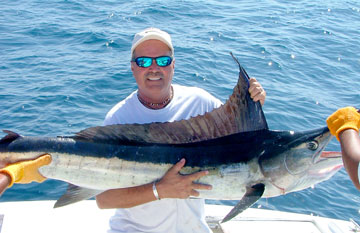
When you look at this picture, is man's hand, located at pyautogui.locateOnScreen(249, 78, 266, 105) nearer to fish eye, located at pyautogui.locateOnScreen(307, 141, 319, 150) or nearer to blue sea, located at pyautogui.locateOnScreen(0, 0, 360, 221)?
fish eye, located at pyautogui.locateOnScreen(307, 141, 319, 150)

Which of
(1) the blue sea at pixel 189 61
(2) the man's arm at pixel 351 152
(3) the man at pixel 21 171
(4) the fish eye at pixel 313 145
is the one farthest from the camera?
(1) the blue sea at pixel 189 61

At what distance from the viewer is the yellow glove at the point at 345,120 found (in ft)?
6.88

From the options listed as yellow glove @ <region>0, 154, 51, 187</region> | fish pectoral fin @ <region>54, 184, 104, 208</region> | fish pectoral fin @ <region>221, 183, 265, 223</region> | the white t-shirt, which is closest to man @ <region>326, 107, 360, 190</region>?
fish pectoral fin @ <region>221, 183, 265, 223</region>

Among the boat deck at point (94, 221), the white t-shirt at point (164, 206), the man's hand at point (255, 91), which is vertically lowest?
the boat deck at point (94, 221)

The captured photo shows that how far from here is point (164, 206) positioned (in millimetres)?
3066

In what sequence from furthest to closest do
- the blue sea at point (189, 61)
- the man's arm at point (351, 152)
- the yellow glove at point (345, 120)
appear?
the blue sea at point (189, 61) < the yellow glove at point (345, 120) < the man's arm at point (351, 152)

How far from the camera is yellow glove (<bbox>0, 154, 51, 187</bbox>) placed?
8.19ft

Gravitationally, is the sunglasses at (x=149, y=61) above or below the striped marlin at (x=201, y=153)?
above

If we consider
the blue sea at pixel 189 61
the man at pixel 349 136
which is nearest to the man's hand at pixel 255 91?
the man at pixel 349 136

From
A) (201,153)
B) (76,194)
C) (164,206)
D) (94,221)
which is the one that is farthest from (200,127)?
(94,221)

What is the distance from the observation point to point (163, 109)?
10.5 feet

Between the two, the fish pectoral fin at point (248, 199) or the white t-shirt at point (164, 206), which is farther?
the white t-shirt at point (164, 206)

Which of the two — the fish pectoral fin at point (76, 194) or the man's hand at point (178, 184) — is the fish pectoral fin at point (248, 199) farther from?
the fish pectoral fin at point (76, 194)

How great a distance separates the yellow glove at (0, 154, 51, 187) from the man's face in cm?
87
